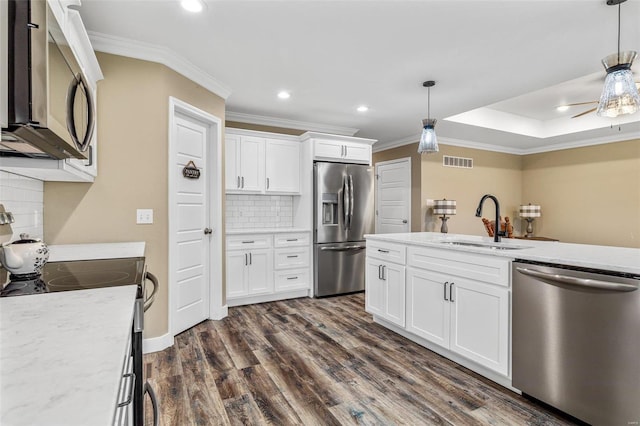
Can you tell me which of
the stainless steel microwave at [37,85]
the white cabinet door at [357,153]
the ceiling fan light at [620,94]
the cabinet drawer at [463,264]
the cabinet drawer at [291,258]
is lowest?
the cabinet drawer at [291,258]

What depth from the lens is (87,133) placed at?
5.36 feet

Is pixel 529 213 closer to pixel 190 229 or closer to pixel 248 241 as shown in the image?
pixel 248 241

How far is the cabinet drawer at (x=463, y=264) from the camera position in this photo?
2.10 m

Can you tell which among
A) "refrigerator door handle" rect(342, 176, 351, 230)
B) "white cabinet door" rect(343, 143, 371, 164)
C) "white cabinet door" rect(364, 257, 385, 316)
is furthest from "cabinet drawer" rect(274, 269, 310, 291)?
"white cabinet door" rect(343, 143, 371, 164)

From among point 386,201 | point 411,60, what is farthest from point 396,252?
point 386,201

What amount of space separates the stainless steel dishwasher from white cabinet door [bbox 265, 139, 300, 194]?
3.07 m

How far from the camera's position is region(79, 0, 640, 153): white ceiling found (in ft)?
7.11

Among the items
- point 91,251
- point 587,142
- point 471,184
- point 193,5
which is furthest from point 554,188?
point 91,251

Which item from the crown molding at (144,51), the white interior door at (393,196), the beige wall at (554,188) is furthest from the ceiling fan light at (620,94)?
the white interior door at (393,196)

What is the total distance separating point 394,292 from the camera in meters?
3.00

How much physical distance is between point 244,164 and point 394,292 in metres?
2.46

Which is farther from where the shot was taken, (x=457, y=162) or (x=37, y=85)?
(x=457, y=162)

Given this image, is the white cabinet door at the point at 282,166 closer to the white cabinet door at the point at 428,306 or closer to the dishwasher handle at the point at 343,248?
the dishwasher handle at the point at 343,248

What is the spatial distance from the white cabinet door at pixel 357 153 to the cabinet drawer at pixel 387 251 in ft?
5.68
